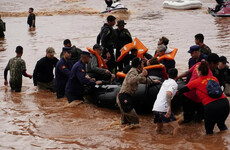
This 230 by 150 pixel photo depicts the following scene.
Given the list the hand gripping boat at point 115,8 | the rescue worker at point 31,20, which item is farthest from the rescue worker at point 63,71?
the hand gripping boat at point 115,8

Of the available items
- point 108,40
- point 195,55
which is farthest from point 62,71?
point 195,55

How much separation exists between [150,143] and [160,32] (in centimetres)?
1629

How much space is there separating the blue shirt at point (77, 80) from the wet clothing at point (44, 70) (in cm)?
161

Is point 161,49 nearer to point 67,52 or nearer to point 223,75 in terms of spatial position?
point 223,75

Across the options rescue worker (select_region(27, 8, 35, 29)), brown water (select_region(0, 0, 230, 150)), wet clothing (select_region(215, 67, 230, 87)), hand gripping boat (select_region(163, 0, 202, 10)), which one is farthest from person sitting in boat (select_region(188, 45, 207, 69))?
hand gripping boat (select_region(163, 0, 202, 10))

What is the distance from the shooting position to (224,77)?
8.64 m

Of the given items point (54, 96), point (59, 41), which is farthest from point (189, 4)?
point (54, 96)

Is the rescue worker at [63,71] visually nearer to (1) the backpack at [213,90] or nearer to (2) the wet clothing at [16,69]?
(2) the wet clothing at [16,69]

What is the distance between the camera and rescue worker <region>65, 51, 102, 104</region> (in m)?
8.90

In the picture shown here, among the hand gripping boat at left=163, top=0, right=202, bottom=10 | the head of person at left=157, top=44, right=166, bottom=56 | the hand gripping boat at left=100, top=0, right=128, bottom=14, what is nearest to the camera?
the head of person at left=157, top=44, right=166, bottom=56

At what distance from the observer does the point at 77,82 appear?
361 inches

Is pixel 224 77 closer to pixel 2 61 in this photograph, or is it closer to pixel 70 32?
pixel 2 61

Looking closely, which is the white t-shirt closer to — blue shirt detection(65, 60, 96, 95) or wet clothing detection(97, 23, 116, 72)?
blue shirt detection(65, 60, 96, 95)

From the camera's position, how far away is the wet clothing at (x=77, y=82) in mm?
8906
